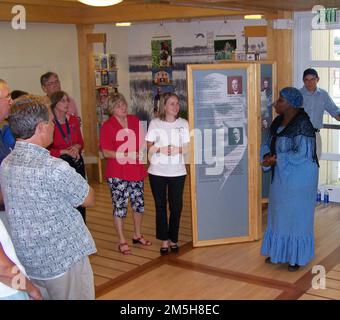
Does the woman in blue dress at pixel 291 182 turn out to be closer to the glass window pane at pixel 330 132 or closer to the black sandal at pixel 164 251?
the black sandal at pixel 164 251

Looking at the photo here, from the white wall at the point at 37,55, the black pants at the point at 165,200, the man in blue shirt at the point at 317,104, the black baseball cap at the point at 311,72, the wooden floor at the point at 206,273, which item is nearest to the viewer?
the wooden floor at the point at 206,273

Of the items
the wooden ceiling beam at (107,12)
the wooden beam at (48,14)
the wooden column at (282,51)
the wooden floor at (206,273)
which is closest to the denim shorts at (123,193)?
the wooden floor at (206,273)

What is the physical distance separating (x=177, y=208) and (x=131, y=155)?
644 mm

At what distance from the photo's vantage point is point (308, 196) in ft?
14.8

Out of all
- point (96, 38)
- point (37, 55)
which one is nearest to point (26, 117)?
point (37, 55)

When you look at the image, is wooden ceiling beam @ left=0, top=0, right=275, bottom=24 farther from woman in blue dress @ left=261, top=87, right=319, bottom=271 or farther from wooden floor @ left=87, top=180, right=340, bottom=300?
wooden floor @ left=87, top=180, right=340, bottom=300

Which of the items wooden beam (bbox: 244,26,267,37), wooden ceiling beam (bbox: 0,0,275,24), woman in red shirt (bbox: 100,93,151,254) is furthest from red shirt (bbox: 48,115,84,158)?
wooden beam (bbox: 244,26,267,37)

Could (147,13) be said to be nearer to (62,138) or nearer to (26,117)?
(62,138)

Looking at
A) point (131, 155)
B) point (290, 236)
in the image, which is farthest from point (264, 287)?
point (131, 155)

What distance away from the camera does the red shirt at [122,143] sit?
194 inches

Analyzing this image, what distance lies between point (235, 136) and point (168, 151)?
0.77 meters

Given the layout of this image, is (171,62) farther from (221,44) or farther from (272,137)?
(272,137)

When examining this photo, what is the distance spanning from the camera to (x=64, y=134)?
488 cm

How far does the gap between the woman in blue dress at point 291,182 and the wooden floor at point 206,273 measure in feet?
0.61
